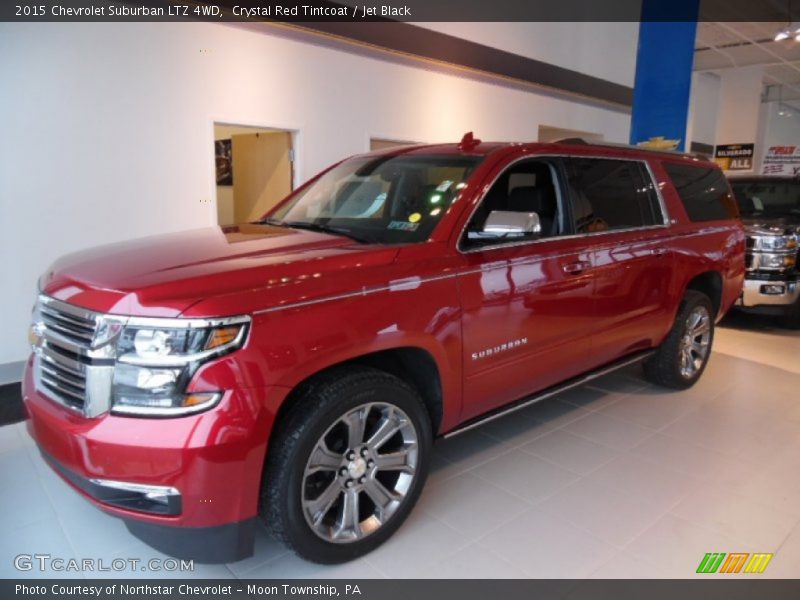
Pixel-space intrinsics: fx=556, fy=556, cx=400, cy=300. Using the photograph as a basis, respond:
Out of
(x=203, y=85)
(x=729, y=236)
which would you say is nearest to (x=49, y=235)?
(x=203, y=85)

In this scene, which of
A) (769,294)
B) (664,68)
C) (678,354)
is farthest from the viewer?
(664,68)

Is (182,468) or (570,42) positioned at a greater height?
(570,42)

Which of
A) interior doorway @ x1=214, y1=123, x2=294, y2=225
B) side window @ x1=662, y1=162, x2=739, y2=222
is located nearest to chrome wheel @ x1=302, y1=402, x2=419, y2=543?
side window @ x1=662, y1=162, x2=739, y2=222

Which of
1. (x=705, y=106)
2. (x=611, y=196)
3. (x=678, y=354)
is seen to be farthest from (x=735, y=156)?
(x=611, y=196)

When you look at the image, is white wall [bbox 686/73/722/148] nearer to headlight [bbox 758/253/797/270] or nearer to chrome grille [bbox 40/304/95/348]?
headlight [bbox 758/253/797/270]

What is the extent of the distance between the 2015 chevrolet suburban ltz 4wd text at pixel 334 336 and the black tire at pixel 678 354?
63cm

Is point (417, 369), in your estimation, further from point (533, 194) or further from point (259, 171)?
point (259, 171)

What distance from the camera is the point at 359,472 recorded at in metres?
2.22

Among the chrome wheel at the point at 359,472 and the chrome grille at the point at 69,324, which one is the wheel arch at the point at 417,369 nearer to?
the chrome wheel at the point at 359,472

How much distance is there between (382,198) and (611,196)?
4.78 feet

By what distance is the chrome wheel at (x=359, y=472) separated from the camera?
2113mm

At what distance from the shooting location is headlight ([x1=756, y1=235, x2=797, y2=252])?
5.86 meters
